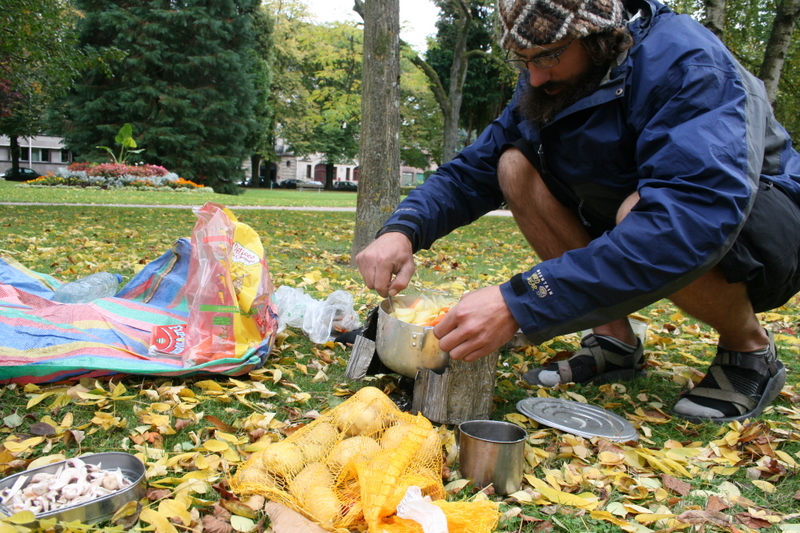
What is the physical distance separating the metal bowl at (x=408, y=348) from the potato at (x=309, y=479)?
558mm

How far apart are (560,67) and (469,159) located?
27.2 inches

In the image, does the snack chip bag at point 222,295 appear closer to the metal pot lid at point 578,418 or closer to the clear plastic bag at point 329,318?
the clear plastic bag at point 329,318

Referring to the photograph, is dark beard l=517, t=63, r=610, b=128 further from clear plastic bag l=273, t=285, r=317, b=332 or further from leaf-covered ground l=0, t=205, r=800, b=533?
clear plastic bag l=273, t=285, r=317, b=332

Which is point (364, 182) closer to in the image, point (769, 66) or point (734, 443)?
point (734, 443)

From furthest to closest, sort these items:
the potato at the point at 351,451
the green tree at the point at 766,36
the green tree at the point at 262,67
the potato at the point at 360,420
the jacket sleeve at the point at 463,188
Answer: the green tree at the point at 262,67 → the green tree at the point at 766,36 → the jacket sleeve at the point at 463,188 → the potato at the point at 360,420 → the potato at the point at 351,451

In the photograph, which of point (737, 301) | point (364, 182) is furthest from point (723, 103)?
point (364, 182)

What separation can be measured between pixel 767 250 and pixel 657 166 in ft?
1.93

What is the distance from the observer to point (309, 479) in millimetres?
1457

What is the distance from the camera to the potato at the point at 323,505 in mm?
1349

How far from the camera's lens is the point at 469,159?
256cm

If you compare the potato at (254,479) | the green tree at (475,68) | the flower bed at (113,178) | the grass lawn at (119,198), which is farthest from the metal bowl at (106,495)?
the green tree at (475,68)

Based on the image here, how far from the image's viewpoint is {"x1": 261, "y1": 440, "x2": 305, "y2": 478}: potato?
1.51 meters

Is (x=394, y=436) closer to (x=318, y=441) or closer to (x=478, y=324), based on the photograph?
(x=318, y=441)

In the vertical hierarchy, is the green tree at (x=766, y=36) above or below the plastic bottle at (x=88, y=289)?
above
